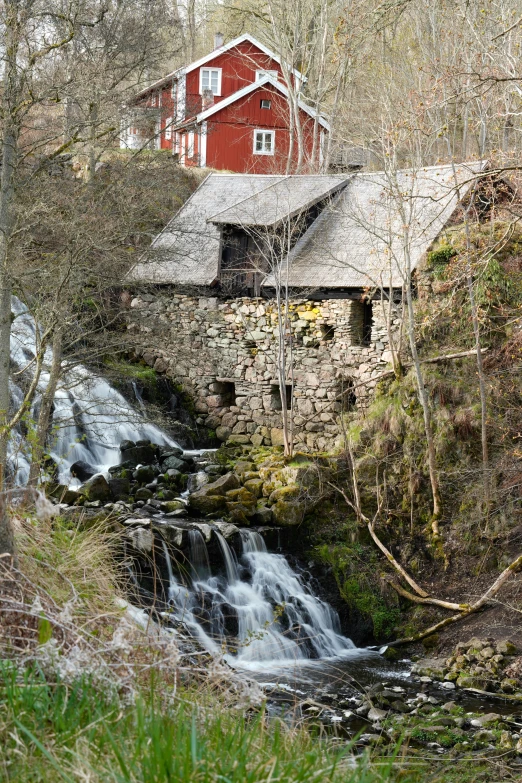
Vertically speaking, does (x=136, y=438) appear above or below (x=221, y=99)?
below

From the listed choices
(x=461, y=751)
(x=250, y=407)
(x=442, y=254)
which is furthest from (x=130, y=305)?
(x=461, y=751)

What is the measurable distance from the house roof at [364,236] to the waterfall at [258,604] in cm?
470

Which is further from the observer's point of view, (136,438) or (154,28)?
(154,28)

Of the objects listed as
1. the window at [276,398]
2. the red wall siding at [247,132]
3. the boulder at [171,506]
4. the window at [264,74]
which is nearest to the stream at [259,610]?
the boulder at [171,506]

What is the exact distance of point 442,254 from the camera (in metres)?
14.1

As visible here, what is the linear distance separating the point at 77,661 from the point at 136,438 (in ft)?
38.2

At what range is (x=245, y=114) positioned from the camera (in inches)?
1051

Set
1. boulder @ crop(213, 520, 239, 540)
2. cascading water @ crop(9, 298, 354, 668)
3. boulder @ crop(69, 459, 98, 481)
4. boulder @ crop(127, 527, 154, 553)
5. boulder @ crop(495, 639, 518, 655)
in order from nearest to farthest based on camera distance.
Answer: boulder @ crop(495, 639, 518, 655)
cascading water @ crop(9, 298, 354, 668)
boulder @ crop(127, 527, 154, 553)
boulder @ crop(213, 520, 239, 540)
boulder @ crop(69, 459, 98, 481)

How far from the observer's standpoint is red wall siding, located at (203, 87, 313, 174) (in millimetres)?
26328

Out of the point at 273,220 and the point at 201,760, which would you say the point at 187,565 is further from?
the point at 201,760

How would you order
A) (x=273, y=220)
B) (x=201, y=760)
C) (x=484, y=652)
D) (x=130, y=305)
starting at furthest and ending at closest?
(x=130, y=305), (x=273, y=220), (x=484, y=652), (x=201, y=760)

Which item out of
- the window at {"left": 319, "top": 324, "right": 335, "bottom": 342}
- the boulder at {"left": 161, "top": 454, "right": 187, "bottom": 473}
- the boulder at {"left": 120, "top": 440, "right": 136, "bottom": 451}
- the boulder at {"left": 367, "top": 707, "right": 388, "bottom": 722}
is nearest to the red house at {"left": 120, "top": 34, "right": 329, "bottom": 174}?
the window at {"left": 319, "top": 324, "right": 335, "bottom": 342}

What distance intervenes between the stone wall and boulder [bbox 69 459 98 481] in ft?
7.02

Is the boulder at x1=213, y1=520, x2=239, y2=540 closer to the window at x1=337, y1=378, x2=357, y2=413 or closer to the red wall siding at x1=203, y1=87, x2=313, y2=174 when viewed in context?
the window at x1=337, y1=378, x2=357, y2=413
